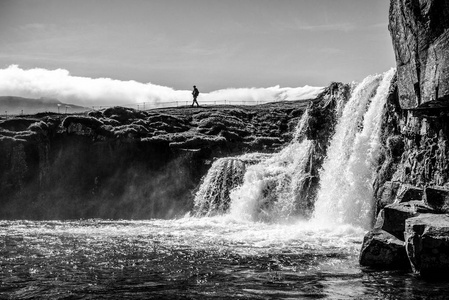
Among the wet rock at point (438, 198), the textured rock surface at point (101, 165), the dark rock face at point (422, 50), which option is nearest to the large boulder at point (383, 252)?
the wet rock at point (438, 198)

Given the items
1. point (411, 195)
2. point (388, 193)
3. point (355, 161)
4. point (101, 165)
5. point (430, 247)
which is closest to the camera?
point (430, 247)

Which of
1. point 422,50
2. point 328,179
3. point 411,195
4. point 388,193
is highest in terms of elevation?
point 422,50

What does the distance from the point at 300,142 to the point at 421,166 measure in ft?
92.0

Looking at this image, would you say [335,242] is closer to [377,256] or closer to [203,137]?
[377,256]

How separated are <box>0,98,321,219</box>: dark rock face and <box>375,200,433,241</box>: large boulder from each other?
37.0 metres

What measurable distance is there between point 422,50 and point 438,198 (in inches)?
430

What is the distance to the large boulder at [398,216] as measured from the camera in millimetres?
22391

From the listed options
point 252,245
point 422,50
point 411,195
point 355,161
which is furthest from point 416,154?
point 252,245

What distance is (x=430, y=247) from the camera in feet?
62.4

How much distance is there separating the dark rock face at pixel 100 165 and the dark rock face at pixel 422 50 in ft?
106

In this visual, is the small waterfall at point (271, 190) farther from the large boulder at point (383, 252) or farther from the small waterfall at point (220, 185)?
the large boulder at point (383, 252)

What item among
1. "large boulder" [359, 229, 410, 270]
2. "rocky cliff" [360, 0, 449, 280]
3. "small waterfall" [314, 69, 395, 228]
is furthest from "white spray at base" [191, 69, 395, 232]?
"large boulder" [359, 229, 410, 270]

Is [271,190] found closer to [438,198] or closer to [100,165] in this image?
[438,198]

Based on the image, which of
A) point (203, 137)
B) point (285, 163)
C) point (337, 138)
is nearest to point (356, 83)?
point (337, 138)
